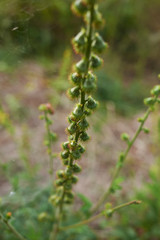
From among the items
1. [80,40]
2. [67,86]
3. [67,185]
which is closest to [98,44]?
[80,40]

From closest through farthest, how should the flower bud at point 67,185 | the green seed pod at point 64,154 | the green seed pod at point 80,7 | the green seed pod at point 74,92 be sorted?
the green seed pod at point 80,7, the green seed pod at point 74,92, the green seed pod at point 64,154, the flower bud at point 67,185

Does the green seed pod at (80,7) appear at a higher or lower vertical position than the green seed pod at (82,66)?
higher

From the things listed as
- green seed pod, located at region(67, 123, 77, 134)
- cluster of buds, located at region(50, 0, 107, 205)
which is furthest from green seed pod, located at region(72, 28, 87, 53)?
green seed pod, located at region(67, 123, 77, 134)

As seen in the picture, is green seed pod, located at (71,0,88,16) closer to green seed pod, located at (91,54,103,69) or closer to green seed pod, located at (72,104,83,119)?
green seed pod, located at (91,54,103,69)

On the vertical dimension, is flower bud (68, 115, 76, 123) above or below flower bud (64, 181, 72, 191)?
above

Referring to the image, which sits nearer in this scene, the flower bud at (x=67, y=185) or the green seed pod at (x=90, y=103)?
the green seed pod at (x=90, y=103)

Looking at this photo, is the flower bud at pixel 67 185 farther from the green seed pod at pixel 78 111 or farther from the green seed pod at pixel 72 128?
the green seed pod at pixel 78 111

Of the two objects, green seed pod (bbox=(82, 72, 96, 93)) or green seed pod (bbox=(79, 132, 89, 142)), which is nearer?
green seed pod (bbox=(82, 72, 96, 93))

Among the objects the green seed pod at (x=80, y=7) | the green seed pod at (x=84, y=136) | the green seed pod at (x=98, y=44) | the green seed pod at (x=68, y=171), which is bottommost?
the green seed pod at (x=68, y=171)

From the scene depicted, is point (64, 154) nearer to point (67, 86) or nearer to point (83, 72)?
point (83, 72)

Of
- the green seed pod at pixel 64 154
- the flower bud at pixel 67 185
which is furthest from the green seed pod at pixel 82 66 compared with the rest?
the flower bud at pixel 67 185

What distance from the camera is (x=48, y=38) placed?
6727 millimetres

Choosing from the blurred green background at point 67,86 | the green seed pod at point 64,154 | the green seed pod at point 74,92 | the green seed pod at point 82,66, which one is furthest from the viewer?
the blurred green background at point 67,86

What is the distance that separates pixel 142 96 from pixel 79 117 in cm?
514
